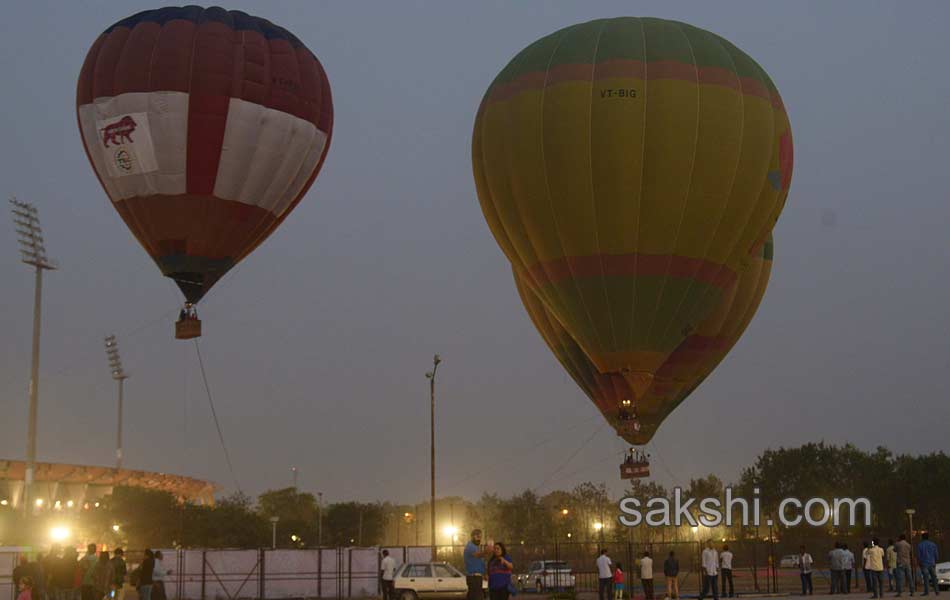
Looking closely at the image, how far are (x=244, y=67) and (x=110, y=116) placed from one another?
12.0ft

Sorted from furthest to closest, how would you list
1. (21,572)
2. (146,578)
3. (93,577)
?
(21,572), (146,578), (93,577)

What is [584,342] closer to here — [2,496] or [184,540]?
[184,540]

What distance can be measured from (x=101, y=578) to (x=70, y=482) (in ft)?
414

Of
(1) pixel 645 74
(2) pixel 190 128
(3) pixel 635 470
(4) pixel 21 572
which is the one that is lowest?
(4) pixel 21 572

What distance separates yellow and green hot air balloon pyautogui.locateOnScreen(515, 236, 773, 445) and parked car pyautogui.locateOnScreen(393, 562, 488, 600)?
6472mm

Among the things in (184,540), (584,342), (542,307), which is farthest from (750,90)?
(184,540)

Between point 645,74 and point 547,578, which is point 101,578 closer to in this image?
point 645,74

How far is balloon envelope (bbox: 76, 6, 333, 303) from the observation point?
31312 millimetres

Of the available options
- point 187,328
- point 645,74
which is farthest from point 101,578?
point 645,74

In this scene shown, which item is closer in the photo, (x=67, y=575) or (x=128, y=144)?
(x=67, y=575)

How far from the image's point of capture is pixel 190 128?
31.3 m

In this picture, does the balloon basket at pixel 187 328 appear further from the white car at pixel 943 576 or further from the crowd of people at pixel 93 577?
the white car at pixel 943 576

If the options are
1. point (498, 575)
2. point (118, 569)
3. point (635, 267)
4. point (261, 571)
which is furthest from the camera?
point (261, 571)

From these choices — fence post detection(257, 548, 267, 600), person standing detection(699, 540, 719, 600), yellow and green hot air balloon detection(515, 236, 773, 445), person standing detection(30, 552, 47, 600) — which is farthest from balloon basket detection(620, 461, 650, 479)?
person standing detection(30, 552, 47, 600)
